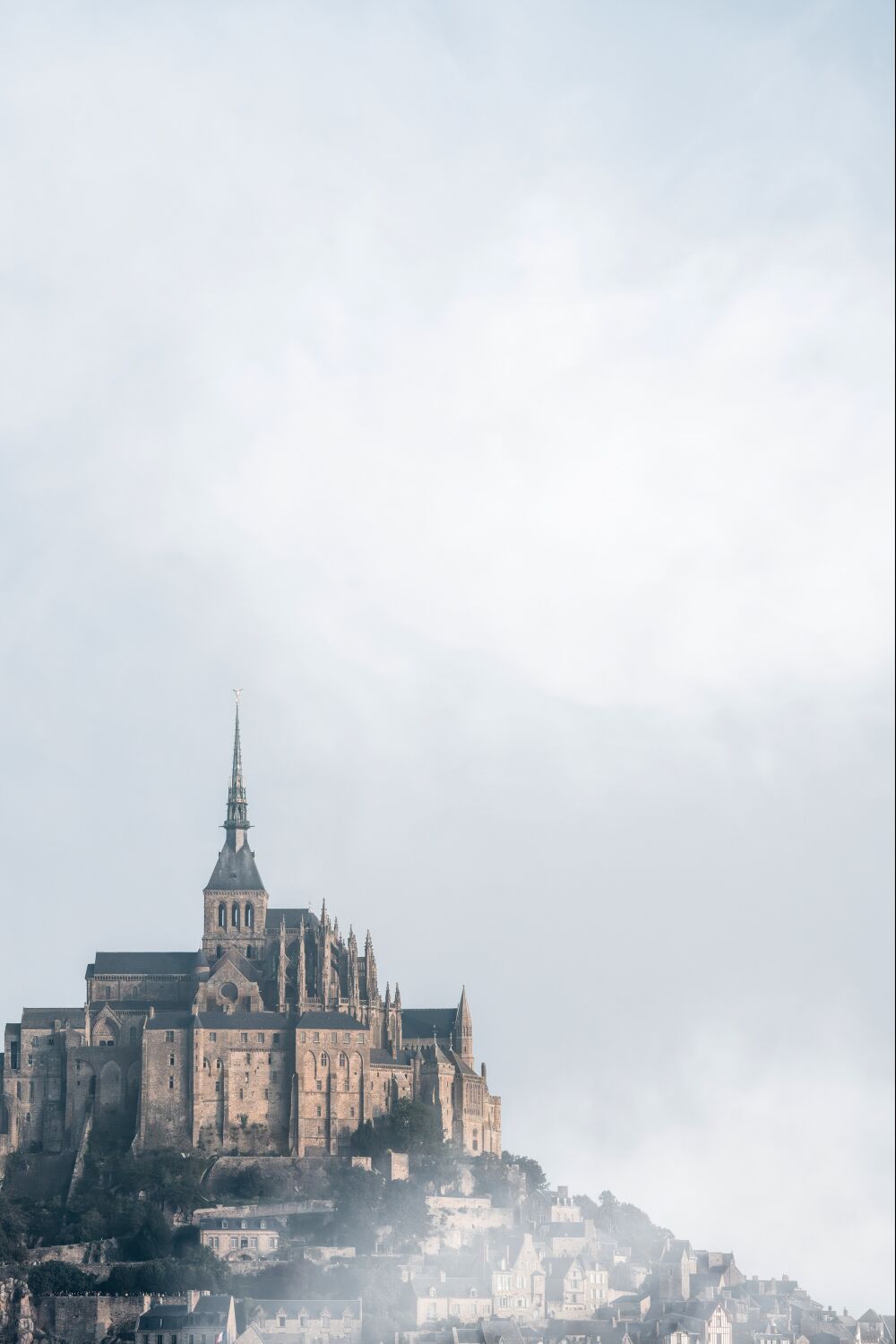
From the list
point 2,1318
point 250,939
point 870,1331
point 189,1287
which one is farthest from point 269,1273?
point 870,1331

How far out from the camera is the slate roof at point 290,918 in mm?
139500

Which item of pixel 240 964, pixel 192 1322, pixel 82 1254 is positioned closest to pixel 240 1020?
pixel 240 964

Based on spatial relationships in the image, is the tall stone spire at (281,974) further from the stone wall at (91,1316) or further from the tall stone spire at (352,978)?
the stone wall at (91,1316)

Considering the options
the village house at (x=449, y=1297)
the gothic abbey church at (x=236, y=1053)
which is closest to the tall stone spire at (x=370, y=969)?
the gothic abbey church at (x=236, y=1053)

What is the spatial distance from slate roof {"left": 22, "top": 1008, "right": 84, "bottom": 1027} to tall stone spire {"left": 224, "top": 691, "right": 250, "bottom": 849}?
41.1 feet

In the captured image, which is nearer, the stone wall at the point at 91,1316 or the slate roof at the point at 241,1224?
the stone wall at the point at 91,1316

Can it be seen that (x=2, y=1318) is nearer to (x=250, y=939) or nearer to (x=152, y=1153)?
(x=152, y=1153)

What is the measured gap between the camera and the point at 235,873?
141 meters

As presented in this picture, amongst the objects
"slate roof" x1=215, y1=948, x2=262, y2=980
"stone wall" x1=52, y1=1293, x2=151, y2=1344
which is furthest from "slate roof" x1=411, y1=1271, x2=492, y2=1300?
"slate roof" x1=215, y1=948, x2=262, y2=980

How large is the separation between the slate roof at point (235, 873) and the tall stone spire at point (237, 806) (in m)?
0.41

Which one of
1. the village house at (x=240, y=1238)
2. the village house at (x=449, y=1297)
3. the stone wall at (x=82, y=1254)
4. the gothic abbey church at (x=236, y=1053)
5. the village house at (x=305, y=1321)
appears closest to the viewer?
the village house at (x=305, y=1321)

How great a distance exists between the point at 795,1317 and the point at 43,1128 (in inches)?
1444

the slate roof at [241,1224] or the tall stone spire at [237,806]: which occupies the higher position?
the tall stone spire at [237,806]

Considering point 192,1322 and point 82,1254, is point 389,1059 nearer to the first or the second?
point 82,1254
